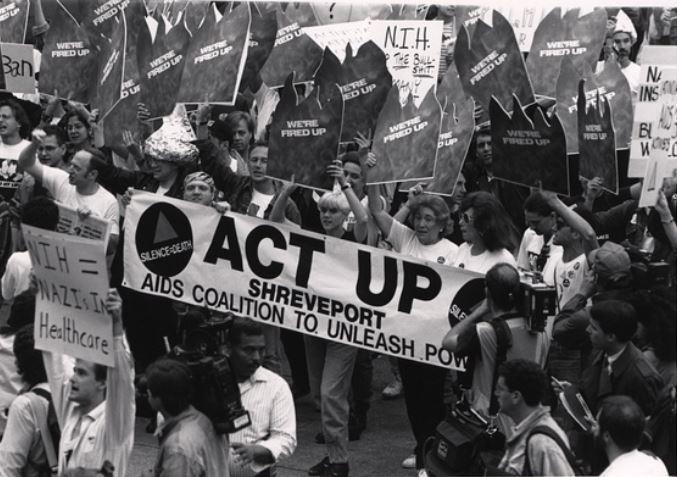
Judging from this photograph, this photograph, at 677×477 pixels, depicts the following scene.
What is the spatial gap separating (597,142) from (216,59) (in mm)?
3120

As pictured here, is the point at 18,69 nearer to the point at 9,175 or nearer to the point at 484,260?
the point at 9,175

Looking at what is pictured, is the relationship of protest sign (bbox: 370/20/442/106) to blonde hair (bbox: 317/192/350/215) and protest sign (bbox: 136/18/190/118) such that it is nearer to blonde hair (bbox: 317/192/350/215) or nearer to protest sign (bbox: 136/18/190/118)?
blonde hair (bbox: 317/192/350/215)

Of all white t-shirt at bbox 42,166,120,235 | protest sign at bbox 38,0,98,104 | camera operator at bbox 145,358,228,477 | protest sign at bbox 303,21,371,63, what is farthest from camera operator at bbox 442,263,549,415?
protest sign at bbox 38,0,98,104

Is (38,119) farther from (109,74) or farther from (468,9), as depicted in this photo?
(468,9)

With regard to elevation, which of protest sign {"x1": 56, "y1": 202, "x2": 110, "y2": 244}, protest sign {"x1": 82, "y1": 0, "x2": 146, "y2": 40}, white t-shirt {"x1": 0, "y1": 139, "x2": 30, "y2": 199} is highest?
protest sign {"x1": 82, "y1": 0, "x2": 146, "y2": 40}

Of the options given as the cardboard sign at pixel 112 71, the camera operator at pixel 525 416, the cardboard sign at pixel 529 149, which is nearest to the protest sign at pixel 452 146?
the cardboard sign at pixel 529 149

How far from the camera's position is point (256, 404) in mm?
8273

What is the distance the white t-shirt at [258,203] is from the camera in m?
11.5

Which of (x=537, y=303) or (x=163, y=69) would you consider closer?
(x=537, y=303)

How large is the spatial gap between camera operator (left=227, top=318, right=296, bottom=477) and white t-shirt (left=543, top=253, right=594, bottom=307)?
8.24ft

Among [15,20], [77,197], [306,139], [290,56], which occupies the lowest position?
[77,197]

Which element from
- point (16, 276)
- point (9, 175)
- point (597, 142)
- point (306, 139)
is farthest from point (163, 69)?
point (597, 142)

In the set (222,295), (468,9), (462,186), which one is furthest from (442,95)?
(222,295)

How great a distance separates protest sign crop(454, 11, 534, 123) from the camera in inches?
447
